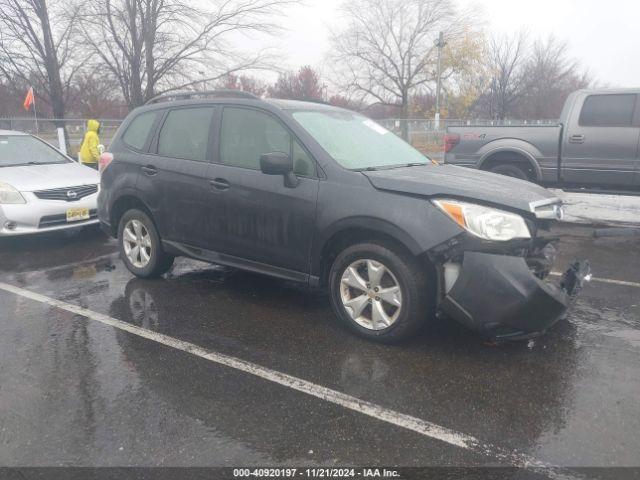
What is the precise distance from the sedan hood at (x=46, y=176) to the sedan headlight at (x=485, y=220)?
5.56m

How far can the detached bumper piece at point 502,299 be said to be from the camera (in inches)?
132

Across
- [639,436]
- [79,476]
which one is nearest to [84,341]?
[79,476]

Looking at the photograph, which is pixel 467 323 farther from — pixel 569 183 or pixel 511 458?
pixel 569 183

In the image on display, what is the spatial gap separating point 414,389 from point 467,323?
0.60 metres

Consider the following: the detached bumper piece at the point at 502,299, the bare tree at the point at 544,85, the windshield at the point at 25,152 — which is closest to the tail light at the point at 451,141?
the detached bumper piece at the point at 502,299

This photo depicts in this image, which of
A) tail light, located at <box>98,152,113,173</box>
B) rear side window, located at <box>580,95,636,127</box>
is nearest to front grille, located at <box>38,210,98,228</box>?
tail light, located at <box>98,152,113,173</box>

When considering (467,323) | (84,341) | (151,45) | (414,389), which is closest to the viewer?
(414,389)

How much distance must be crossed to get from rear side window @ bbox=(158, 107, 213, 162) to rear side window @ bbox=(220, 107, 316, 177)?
23 cm

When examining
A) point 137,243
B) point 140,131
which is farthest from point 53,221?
point 140,131

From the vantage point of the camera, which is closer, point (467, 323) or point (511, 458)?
point (511, 458)

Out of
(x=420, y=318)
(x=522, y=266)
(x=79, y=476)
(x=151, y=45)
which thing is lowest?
(x=79, y=476)

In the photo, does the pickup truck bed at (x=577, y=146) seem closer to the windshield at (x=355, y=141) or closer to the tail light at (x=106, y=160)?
the windshield at (x=355, y=141)

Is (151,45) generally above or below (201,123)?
above

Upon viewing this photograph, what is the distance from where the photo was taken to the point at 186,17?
60.8 feet
